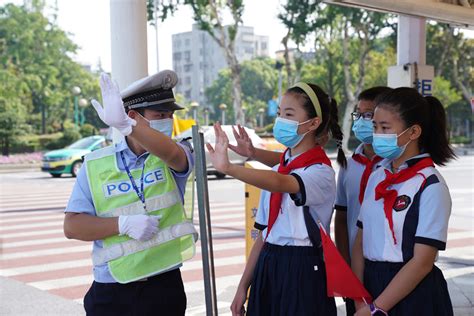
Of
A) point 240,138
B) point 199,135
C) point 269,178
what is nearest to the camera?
point 199,135

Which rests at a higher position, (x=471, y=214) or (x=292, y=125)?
(x=292, y=125)

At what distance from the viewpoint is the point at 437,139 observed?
256 cm

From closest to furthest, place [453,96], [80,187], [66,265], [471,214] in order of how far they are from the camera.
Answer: [80,187]
[66,265]
[471,214]
[453,96]

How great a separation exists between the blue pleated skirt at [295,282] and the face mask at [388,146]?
485 mm

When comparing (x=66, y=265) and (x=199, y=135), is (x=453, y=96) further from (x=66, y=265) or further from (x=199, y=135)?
(x=199, y=135)

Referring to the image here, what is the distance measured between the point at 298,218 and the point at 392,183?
0.41 metres

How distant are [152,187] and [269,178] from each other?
471 mm

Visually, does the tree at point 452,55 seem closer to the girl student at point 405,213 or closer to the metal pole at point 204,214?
the girl student at point 405,213

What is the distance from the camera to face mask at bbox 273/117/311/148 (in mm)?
2527

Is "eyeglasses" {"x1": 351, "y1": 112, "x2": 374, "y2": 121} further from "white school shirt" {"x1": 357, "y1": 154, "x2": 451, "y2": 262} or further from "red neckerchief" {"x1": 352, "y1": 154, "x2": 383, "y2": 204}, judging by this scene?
"white school shirt" {"x1": 357, "y1": 154, "x2": 451, "y2": 262}

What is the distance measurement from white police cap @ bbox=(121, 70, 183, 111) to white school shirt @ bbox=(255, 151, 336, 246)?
1.97ft

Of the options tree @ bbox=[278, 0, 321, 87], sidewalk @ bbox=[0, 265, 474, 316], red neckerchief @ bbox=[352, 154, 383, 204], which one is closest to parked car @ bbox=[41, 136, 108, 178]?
tree @ bbox=[278, 0, 321, 87]

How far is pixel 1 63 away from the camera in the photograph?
41781 millimetres


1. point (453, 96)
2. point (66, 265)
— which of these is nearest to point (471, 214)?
point (66, 265)
